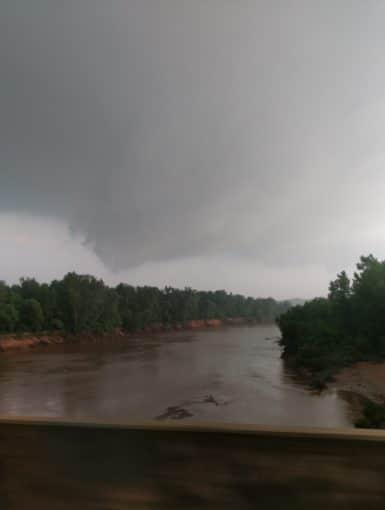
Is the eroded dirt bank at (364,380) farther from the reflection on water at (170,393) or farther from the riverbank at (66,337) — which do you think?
the riverbank at (66,337)

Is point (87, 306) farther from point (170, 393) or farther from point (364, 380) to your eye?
point (364, 380)

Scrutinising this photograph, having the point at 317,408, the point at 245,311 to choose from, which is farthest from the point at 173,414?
the point at 245,311

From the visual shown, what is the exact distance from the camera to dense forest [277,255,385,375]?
31828 mm

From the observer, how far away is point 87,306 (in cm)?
6606

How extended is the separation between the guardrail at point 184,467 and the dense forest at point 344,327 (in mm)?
27049

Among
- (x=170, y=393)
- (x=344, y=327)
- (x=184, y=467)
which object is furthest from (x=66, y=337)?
(x=184, y=467)

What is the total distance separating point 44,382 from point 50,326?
126 feet

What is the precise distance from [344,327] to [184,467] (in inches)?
1616

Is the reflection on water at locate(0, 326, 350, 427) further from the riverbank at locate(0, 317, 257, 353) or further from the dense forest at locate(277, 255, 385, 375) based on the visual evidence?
the riverbank at locate(0, 317, 257, 353)

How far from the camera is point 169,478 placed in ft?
6.56

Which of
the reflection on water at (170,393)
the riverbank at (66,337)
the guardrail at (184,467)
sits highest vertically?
the guardrail at (184,467)

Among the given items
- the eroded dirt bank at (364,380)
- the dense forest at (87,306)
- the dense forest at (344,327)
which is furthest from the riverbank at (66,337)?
the eroded dirt bank at (364,380)

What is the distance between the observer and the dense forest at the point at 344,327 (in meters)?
31.8

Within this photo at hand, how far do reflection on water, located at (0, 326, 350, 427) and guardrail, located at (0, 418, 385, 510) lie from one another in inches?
352
